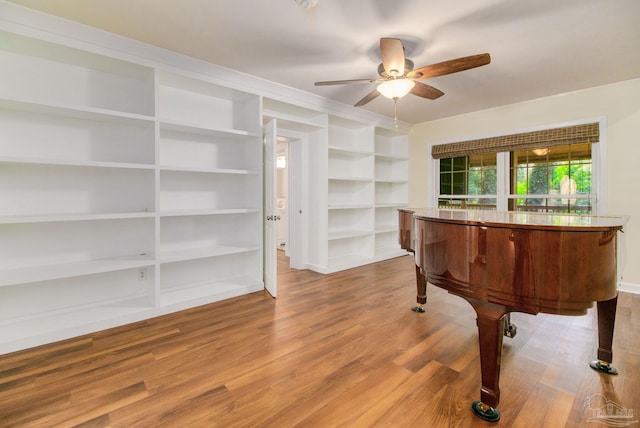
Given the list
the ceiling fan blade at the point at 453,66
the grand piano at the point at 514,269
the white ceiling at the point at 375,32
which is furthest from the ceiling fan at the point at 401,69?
the grand piano at the point at 514,269

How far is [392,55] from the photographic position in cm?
228

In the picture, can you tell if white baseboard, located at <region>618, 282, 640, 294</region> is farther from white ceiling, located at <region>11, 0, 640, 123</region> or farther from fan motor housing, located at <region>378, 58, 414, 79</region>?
fan motor housing, located at <region>378, 58, 414, 79</region>

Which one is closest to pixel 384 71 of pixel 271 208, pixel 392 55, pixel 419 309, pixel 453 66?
pixel 392 55

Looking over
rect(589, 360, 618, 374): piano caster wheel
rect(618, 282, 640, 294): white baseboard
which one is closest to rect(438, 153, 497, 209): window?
rect(618, 282, 640, 294): white baseboard

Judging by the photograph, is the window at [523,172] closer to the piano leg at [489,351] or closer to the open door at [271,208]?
the open door at [271,208]

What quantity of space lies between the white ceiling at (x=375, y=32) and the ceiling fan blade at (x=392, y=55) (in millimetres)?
250

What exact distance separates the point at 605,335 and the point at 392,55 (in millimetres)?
2414

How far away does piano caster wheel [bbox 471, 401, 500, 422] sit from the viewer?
4.80 feet

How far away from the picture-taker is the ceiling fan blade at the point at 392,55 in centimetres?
214

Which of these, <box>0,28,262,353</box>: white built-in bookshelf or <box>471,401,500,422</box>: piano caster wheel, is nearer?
<box>471,401,500,422</box>: piano caster wheel

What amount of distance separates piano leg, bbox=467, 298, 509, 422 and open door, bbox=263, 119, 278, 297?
2113 mm

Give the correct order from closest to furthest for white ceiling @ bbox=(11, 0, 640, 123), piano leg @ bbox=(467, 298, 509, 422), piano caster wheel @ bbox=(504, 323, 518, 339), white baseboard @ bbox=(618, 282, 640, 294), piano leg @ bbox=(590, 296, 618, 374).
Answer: piano leg @ bbox=(467, 298, 509, 422), piano leg @ bbox=(590, 296, 618, 374), white ceiling @ bbox=(11, 0, 640, 123), piano caster wheel @ bbox=(504, 323, 518, 339), white baseboard @ bbox=(618, 282, 640, 294)

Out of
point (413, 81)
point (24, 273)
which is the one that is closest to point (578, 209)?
point (413, 81)

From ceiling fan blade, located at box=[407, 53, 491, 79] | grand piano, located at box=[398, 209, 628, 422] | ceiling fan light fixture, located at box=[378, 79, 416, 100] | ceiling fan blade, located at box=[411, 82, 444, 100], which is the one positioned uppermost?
ceiling fan blade, located at box=[411, 82, 444, 100]
